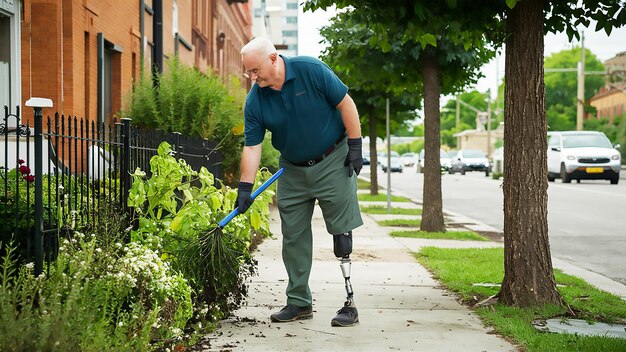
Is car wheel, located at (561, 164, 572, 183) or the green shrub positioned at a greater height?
the green shrub

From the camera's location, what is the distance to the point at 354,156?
684cm

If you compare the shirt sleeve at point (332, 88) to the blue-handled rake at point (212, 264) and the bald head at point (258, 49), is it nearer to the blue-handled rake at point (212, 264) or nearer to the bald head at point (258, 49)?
the bald head at point (258, 49)

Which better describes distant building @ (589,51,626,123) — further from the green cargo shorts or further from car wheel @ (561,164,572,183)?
the green cargo shorts

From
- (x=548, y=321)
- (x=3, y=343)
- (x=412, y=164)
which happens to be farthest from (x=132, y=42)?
(x=412, y=164)

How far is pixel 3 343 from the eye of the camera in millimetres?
4145

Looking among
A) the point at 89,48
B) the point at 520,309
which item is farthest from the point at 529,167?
the point at 89,48

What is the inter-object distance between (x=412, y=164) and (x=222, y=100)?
3378 inches

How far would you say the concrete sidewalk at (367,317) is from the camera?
6156 millimetres

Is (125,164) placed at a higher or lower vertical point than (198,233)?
higher

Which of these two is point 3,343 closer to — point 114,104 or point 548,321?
point 548,321

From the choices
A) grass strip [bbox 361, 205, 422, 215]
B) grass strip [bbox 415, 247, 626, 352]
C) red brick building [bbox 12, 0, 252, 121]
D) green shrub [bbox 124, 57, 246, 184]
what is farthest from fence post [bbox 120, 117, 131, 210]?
grass strip [bbox 361, 205, 422, 215]

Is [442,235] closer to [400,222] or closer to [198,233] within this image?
[400,222]

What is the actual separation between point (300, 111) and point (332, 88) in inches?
10.5

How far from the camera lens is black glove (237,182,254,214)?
22.7 feet
